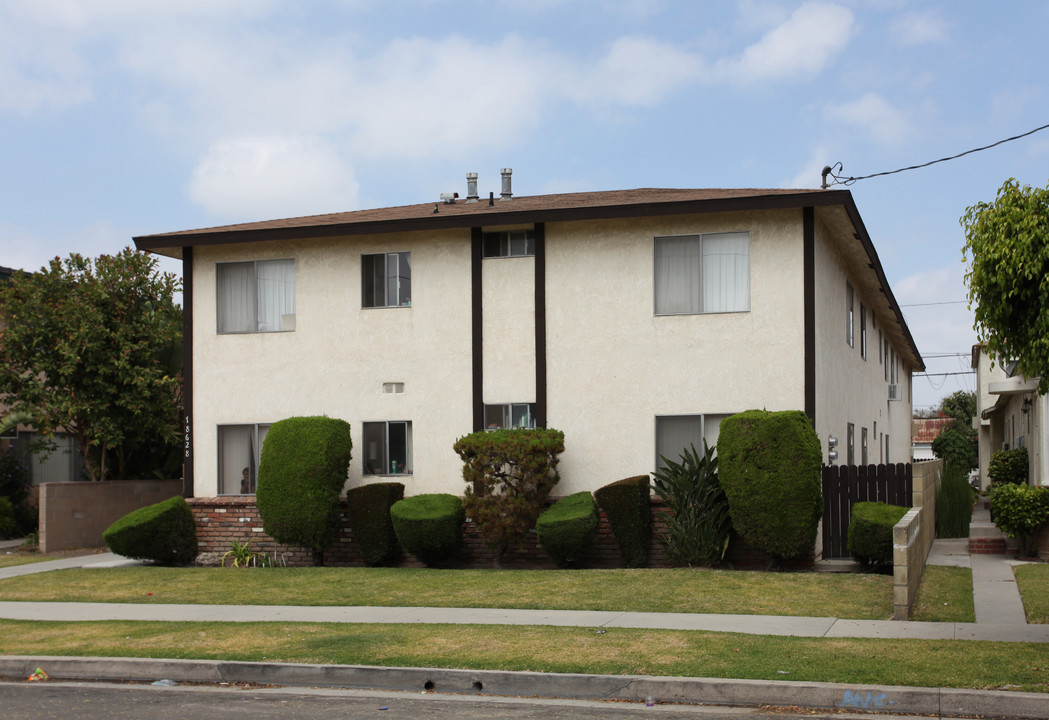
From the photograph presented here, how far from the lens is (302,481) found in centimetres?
1752

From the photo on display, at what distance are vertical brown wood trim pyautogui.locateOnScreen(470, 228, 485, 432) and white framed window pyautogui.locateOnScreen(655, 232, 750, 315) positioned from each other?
9.47 ft

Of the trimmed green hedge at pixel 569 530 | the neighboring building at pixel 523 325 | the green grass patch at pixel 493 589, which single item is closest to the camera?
the green grass patch at pixel 493 589

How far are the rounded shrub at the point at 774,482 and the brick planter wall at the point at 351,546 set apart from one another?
0.88 m

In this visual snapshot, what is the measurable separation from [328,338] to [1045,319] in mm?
12415

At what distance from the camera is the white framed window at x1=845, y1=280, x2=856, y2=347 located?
67.6ft

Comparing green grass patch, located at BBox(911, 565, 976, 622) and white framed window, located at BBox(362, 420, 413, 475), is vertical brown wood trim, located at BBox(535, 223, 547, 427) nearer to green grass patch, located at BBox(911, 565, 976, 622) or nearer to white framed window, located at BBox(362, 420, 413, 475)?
white framed window, located at BBox(362, 420, 413, 475)

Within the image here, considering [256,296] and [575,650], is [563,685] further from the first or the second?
[256,296]

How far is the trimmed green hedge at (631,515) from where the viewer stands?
1662 centimetres

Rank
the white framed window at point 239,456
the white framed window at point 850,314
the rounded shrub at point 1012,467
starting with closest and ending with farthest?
the white framed window at point 239,456
the white framed window at point 850,314
the rounded shrub at point 1012,467

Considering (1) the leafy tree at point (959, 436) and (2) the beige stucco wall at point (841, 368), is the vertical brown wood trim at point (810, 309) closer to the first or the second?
(2) the beige stucco wall at point (841, 368)

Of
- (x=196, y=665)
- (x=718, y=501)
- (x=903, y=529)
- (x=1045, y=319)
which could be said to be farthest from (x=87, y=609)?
(x=1045, y=319)

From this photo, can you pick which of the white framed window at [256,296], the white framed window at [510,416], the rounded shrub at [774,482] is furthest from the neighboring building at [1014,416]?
the white framed window at [256,296]

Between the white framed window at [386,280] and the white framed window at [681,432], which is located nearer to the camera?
the white framed window at [681,432]

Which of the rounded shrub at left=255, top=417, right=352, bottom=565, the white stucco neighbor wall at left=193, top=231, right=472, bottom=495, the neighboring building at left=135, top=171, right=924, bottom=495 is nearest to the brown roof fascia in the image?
the neighboring building at left=135, top=171, right=924, bottom=495
